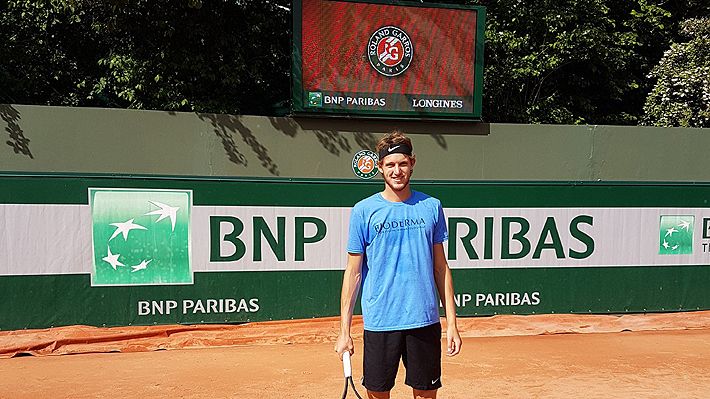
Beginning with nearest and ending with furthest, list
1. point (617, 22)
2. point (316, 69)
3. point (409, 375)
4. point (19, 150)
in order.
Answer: point (409, 375) → point (19, 150) → point (316, 69) → point (617, 22)

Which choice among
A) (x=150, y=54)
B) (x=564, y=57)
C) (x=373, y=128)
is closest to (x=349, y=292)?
(x=373, y=128)

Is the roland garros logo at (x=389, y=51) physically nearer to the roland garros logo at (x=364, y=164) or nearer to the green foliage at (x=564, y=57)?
the roland garros logo at (x=364, y=164)

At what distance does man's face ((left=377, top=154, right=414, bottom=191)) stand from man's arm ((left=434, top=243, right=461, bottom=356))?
44 cm

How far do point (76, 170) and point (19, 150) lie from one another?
68cm

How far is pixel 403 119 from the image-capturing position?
7.86 metres

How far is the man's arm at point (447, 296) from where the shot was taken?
3.31 metres

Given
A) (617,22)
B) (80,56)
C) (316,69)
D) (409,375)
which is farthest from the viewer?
(617,22)

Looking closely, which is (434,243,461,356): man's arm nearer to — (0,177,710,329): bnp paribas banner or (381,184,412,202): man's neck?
(381,184,412,202): man's neck

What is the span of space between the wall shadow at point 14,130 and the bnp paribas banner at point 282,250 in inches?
16.8

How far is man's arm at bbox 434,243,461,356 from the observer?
3311 mm

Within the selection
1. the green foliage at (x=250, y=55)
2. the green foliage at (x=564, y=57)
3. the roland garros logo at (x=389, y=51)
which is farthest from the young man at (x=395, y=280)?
the green foliage at (x=564, y=57)

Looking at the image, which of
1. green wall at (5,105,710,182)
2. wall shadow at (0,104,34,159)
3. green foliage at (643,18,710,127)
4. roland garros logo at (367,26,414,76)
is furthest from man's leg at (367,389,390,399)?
green foliage at (643,18,710,127)

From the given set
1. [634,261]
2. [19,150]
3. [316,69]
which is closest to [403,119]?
[316,69]

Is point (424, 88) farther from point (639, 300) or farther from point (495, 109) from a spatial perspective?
point (495, 109)
